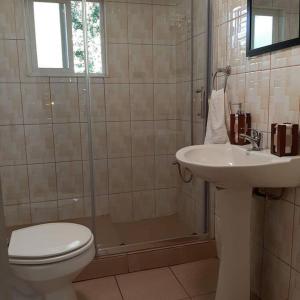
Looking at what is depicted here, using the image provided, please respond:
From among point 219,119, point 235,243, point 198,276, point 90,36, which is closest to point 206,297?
point 198,276

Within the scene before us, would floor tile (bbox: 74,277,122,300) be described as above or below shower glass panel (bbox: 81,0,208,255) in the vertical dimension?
below

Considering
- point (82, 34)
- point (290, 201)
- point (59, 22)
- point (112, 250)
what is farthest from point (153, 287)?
point (59, 22)

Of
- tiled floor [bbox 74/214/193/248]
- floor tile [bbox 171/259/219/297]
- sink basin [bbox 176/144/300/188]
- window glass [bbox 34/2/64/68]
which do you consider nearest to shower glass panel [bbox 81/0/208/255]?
tiled floor [bbox 74/214/193/248]

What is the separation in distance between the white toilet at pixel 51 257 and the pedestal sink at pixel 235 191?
65 cm

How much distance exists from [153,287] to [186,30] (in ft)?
6.00

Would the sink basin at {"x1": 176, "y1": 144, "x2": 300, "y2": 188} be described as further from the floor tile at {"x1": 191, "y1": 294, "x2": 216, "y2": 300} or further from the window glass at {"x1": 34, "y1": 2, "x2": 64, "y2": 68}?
the window glass at {"x1": 34, "y1": 2, "x2": 64, "y2": 68}

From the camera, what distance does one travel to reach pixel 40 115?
7.91ft

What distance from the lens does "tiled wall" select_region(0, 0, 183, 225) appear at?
2.38 m

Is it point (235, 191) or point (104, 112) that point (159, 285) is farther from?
point (104, 112)

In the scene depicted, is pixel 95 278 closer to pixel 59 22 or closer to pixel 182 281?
pixel 182 281

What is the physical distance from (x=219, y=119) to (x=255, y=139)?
38 cm

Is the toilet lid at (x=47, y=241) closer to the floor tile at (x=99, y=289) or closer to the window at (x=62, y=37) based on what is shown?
the floor tile at (x=99, y=289)

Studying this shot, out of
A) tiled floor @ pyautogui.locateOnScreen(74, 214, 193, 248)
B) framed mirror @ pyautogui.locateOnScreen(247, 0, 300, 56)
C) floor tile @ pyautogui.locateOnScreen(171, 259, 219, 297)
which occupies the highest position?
framed mirror @ pyautogui.locateOnScreen(247, 0, 300, 56)

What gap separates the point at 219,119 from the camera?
194 centimetres
